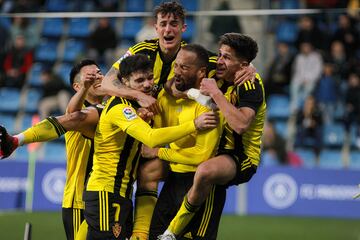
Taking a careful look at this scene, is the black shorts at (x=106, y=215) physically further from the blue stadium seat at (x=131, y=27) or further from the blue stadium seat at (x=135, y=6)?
the blue stadium seat at (x=135, y=6)

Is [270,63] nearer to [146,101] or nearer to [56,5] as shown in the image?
[56,5]

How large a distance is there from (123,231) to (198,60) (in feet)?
5.09

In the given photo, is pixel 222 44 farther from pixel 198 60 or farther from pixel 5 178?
pixel 5 178

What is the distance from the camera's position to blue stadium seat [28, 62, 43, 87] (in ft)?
54.2

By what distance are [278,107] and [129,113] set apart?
28.8 ft

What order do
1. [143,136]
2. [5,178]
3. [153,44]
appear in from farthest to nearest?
[5,178]
[153,44]
[143,136]

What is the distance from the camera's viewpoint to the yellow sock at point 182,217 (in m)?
7.78

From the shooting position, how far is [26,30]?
16516 mm

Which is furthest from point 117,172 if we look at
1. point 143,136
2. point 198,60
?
point 198,60

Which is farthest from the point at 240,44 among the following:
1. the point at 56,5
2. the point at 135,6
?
the point at 56,5

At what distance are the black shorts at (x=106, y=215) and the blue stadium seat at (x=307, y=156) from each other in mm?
8467

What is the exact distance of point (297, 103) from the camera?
1619 cm

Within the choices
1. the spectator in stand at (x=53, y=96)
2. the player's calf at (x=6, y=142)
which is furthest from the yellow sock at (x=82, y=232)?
the spectator in stand at (x=53, y=96)

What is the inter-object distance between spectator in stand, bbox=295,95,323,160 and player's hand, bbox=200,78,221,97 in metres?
8.56
